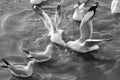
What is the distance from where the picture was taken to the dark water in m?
7.73

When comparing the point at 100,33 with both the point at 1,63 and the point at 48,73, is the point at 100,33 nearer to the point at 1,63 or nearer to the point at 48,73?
the point at 48,73

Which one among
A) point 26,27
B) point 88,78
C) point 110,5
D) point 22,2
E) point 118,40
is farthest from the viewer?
point 22,2

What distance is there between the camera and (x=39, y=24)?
9562 mm

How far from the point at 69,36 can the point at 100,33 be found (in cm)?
88

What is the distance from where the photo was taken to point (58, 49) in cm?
851

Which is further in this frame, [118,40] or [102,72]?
[118,40]

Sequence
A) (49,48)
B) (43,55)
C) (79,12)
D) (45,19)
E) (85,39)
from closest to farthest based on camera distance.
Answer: (43,55)
(49,48)
(85,39)
(45,19)
(79,12)

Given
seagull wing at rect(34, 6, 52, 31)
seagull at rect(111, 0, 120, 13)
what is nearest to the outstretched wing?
seagull wing at rect(34, 6, 52, 31)

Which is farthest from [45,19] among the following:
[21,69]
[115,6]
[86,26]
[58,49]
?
[115,6]

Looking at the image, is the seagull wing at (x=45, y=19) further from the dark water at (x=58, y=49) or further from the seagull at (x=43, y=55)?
the seagull at (x=43, y=55)

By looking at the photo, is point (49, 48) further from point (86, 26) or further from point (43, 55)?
point (86, 26)

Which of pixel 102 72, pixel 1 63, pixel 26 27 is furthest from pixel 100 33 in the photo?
pixel 1 63

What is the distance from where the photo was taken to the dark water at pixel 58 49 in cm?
773

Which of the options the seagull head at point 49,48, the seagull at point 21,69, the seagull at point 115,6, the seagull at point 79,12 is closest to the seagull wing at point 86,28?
the seagull head at point 49,48
